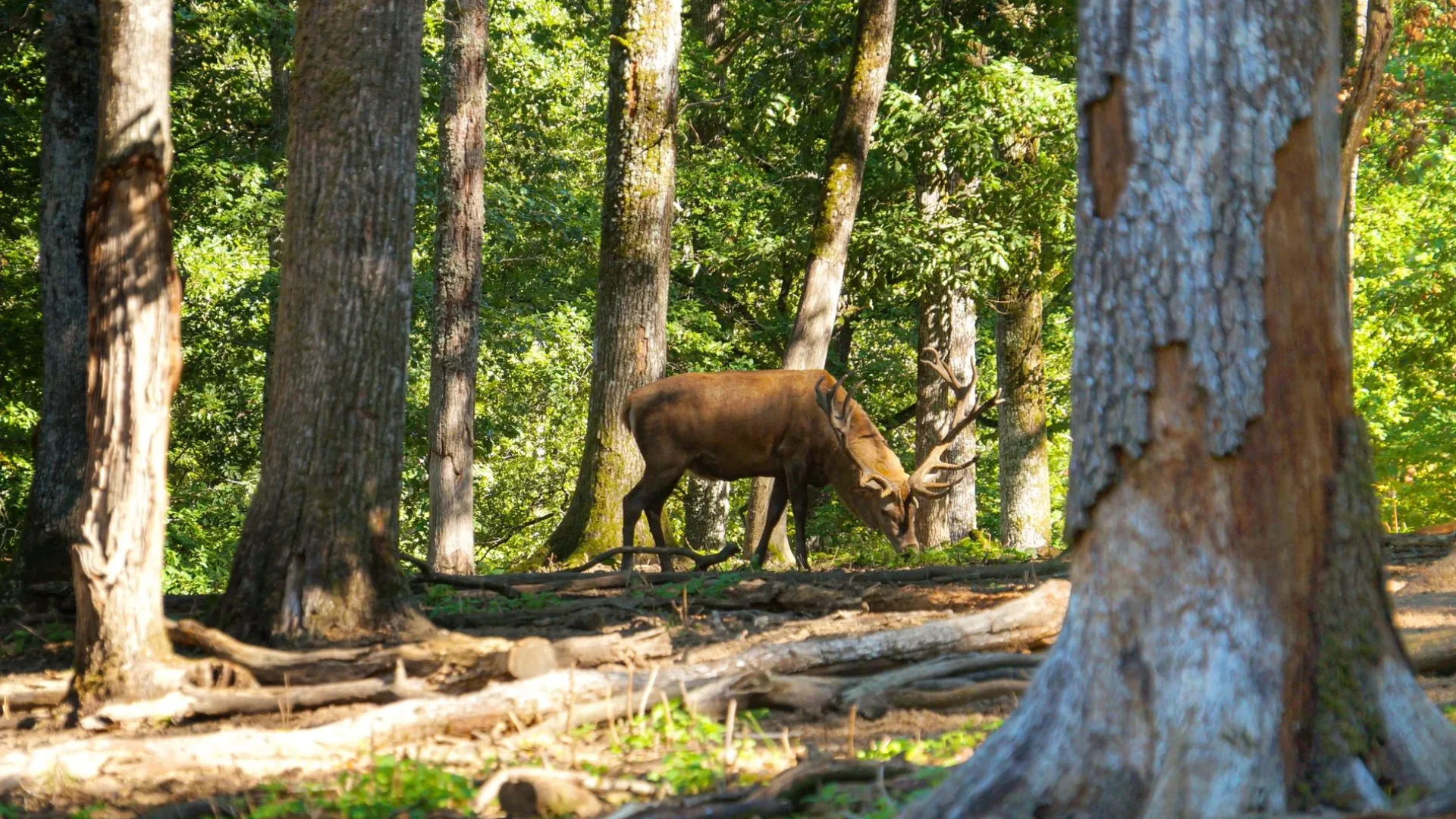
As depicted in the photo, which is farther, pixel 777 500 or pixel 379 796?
pixel 777 500

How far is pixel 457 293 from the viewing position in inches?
648

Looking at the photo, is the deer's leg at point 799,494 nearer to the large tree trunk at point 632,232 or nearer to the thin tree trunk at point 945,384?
the large tree trunk at point 632,232

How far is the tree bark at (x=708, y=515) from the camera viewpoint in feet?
78.6

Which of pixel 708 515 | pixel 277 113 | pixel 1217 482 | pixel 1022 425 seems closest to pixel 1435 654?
pixel 1217 482

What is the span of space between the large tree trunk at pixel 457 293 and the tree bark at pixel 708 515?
7.50 meters

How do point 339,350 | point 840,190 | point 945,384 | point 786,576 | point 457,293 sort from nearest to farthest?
point 339,350 < point 786,576 < point 840,190 < point 457,293 < point 945,384

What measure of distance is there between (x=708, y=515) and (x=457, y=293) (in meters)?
8.70

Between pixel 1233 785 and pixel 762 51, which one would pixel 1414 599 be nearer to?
pixel 1233 785

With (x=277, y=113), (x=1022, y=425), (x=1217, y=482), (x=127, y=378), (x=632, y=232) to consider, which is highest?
(x=277, y=113)

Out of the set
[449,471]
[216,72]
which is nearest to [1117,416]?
[449,471]

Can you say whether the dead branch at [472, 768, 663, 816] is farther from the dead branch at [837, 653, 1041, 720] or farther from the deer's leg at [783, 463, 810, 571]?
the deer's leg at [783, 463, 810, 571]

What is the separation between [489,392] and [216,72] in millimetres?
12082

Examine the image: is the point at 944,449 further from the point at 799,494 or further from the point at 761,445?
the point at 761,445

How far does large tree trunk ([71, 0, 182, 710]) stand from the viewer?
6395 mm
